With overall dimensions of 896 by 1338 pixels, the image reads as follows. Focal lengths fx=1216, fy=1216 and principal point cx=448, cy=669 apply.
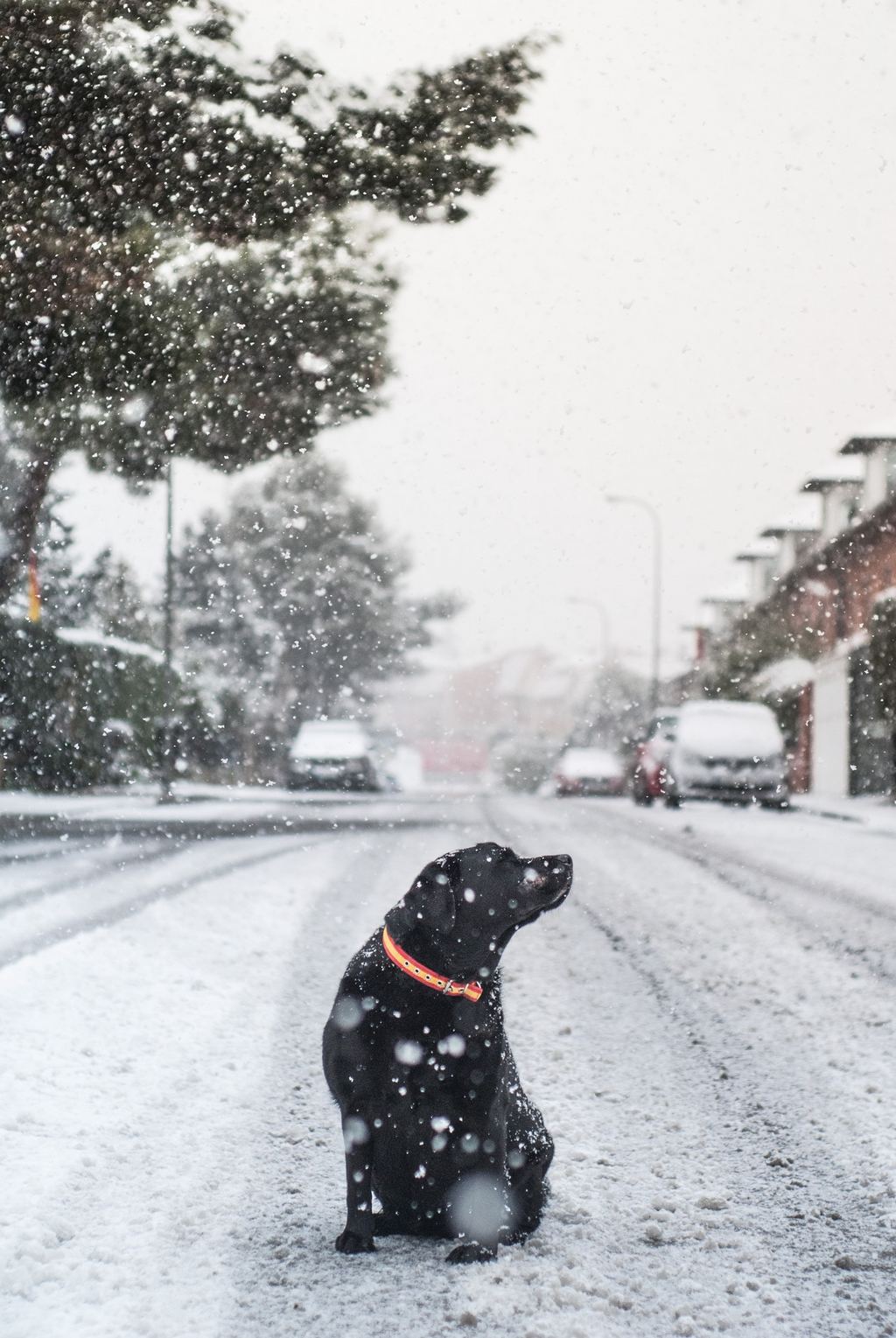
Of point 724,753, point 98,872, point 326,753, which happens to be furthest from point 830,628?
point 98,872

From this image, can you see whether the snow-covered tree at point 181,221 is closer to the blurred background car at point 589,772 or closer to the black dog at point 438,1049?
the black dog at point 438,1049

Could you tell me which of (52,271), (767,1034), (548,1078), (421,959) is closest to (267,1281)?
(421,959)

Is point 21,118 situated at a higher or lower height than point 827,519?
lower

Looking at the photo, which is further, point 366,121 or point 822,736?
point 822,736

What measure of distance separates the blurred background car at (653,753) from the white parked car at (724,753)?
16cm

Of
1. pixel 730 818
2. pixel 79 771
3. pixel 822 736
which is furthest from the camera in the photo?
pixel 822 736

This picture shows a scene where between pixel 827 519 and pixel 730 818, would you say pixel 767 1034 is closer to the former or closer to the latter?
pixel 730 818

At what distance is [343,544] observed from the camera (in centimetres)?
1101

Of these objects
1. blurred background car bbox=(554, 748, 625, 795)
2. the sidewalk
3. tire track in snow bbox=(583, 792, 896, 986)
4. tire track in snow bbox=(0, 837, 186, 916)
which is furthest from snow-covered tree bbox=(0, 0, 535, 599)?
blurred background car bbox=(554, 748, 625, 795)

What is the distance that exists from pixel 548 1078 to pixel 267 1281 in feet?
5.96

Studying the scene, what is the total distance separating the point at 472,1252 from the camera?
2.63 m

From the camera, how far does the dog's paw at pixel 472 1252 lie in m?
2.63

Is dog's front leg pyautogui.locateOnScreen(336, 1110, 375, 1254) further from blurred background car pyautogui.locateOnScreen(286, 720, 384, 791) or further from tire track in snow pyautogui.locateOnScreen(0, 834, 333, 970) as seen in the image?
blurred background car pyautogui.locateOnScreen(286, 720, 384, 791)

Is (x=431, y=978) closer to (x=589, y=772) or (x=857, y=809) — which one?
(x=857, y=809)
